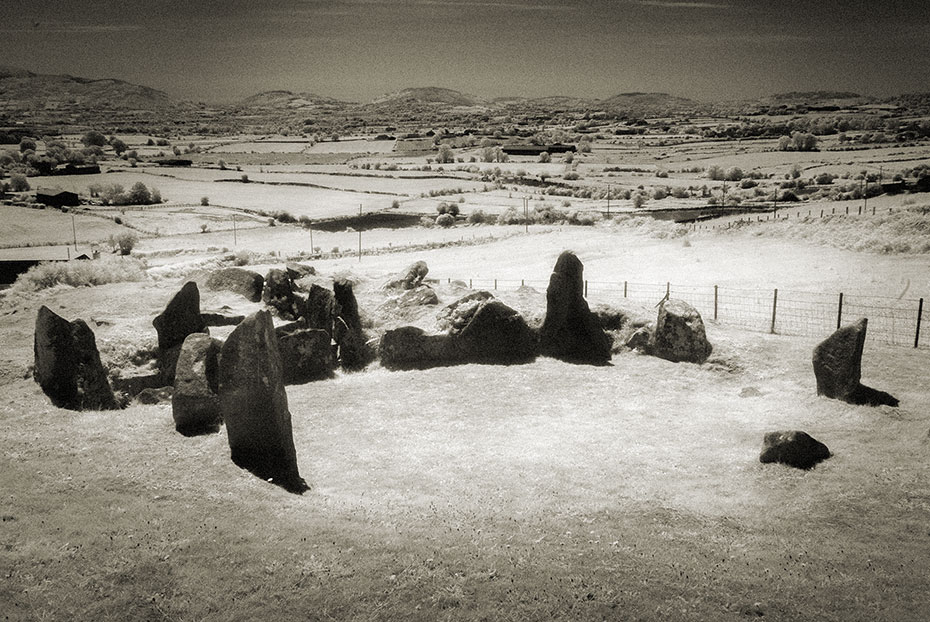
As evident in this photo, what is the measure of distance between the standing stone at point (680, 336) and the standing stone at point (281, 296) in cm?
1340

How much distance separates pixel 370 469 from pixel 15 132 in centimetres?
15726

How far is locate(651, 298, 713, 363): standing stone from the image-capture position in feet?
71.9

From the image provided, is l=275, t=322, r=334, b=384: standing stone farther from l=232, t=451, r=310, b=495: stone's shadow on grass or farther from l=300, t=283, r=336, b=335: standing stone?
l=232, t=451, r=310, b=495: stone's shadow on grass

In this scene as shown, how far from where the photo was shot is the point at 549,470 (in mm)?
14680

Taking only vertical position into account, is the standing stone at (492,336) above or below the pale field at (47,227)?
below

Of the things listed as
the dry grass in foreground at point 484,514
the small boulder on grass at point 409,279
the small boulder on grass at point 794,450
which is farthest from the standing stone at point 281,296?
the small boulder on grass at point 794,450

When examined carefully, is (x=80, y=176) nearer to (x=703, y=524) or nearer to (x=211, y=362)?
(x=211, y=362)

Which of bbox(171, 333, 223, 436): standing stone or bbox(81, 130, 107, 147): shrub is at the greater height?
bbox(81, 130, 107, 147): shrub

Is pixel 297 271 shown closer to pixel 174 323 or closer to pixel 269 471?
pixel 174 323

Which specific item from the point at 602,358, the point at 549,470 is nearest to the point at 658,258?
the point at 602,358

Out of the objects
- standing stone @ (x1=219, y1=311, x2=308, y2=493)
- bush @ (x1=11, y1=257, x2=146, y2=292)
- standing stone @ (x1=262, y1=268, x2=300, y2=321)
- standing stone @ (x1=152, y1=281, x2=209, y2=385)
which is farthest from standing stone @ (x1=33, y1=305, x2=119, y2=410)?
bush @ (x1=11, y1=257, x2=146, y2=292)

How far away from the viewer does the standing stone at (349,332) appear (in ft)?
76.4

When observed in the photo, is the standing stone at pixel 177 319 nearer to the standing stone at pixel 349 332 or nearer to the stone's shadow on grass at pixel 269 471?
the standing stone at pixel 349 332

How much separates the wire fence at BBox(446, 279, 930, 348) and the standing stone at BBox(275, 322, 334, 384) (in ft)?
36.9
